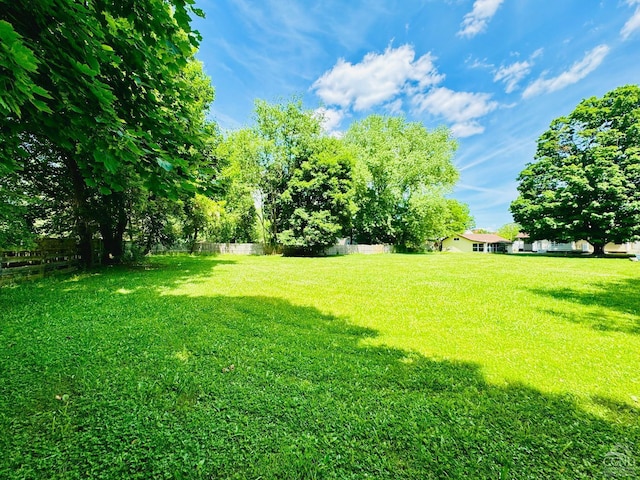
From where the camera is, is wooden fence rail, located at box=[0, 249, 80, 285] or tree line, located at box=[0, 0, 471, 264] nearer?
tree line, located at box=[0, 0, 471, 264]

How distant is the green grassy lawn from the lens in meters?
1.92

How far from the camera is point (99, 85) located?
1.99m

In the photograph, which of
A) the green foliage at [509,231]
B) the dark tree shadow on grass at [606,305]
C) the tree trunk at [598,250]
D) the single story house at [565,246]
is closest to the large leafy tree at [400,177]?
the tree trunk at [598,250]

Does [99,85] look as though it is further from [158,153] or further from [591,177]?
[591,177]

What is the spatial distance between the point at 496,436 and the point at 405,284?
6.96m

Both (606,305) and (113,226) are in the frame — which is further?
(113,226)

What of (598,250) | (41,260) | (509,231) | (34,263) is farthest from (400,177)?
(509,231)

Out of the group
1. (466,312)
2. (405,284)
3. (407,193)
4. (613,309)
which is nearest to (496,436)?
(466,312)

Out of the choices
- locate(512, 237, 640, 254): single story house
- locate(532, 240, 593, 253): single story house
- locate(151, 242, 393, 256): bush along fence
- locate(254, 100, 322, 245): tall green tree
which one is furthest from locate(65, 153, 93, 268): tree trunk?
locate(532, 240, 593, 253): single story house

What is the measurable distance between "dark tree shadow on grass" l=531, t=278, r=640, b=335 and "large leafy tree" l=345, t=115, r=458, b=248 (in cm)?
2181

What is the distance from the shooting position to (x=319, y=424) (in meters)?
2.29

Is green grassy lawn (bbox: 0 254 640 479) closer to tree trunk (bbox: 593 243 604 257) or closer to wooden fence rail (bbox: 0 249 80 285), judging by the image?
wooden fence rail (bbox: 0 249 80 285)

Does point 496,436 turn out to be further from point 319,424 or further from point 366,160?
point 366,160

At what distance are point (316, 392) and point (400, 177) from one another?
101 ft
